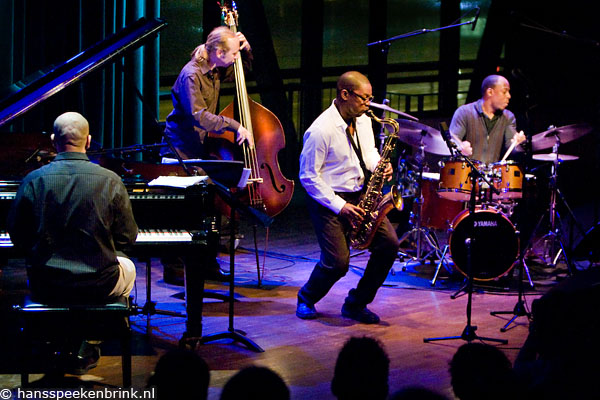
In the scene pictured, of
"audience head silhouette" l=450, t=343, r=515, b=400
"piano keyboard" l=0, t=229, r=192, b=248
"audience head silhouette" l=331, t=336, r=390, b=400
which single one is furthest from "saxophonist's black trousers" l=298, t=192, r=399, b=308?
"audience head silhouette" l=331, t=336, r=390, b=400

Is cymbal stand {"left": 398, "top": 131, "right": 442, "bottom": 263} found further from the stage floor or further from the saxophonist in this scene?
the saxophonist

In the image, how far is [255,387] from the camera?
1.77 metres

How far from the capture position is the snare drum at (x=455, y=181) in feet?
20.2

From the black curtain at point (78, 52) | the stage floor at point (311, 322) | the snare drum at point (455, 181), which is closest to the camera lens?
the stage floor at point (311, 322)

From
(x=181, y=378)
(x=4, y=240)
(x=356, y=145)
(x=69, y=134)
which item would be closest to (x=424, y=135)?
(x=356, y=145)

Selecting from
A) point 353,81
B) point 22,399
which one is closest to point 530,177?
point 353,81

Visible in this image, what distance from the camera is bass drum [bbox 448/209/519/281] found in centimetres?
623

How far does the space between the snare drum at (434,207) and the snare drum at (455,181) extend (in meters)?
0.32

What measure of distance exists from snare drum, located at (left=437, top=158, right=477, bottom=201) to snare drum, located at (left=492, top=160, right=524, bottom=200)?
0.25 metres

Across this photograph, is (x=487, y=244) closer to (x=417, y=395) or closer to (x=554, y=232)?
(x=554, y=232)

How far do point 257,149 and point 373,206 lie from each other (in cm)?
125

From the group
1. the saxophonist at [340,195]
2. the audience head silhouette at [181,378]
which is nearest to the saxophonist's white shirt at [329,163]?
the saxophonist at [340,195]

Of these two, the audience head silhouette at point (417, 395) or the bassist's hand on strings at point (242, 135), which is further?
the bassist's hand on strings at point (242, 135)

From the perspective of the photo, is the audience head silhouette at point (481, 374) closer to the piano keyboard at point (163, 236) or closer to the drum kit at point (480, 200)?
the piano keyboard at point (163, 236)
